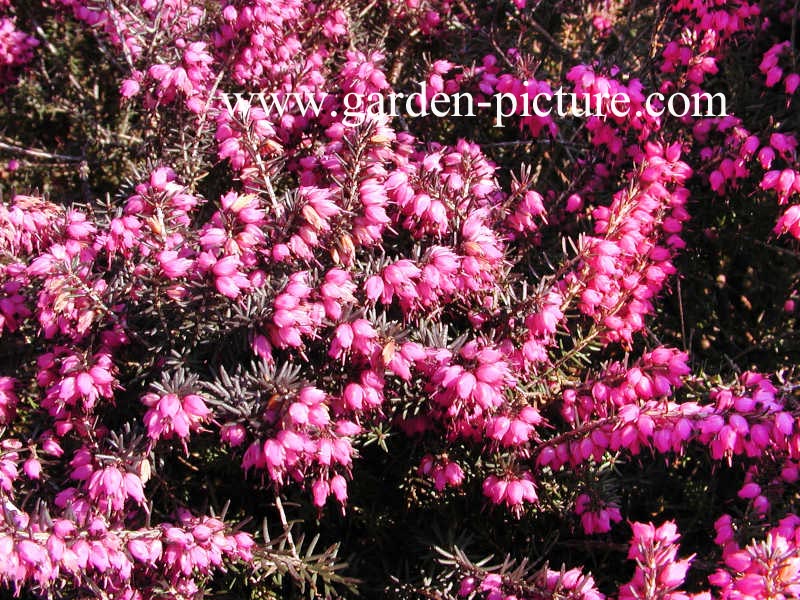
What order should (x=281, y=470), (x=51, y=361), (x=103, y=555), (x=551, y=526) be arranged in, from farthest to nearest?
(x=551, y=526) < (x=51, y=361) < (x=281, y=470) < (x=103, y=555)

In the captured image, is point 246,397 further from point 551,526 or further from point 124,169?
point 124,169

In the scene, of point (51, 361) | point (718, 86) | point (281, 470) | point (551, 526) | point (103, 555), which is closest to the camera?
point (103, 555)

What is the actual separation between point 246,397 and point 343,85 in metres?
1.53

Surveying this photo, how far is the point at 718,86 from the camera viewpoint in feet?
14.4

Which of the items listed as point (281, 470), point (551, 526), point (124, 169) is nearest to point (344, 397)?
point (281, 470)

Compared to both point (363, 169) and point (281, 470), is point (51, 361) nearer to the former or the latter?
point (281, 470)

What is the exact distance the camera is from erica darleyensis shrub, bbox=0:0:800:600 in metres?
2.17

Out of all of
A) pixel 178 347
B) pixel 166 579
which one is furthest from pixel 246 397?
pixel 166 579

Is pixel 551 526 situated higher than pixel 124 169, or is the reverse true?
pixel 124 169

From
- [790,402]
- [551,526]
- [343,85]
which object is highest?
[343,85]

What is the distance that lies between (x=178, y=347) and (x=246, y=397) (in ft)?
1.56

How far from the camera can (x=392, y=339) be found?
217 centimetres

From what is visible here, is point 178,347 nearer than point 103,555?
No

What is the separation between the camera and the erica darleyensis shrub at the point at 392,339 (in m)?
2.17
